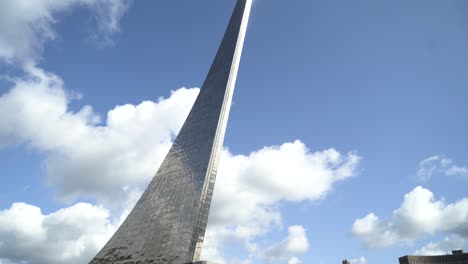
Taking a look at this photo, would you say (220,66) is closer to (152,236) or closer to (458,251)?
(152,236)

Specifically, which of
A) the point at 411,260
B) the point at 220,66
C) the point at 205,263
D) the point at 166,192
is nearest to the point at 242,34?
the point at 220,66

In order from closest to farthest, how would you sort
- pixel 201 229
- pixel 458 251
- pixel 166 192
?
pixel 201 229, pixel 166 192, pixel 458 251

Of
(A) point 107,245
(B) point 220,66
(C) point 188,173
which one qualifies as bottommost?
(A) point 107,245

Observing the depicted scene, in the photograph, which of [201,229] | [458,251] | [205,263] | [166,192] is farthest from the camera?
[458,251]

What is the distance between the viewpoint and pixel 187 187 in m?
19.8

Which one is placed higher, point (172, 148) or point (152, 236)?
point (172, 148)

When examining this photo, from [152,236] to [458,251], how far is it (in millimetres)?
76686

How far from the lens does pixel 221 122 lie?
2080 cm

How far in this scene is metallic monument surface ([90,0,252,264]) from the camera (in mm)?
17609

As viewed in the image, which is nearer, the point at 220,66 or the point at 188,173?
the point at 188,173

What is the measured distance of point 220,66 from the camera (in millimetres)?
25812

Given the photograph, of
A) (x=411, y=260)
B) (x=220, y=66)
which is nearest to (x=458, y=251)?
(x=411, y=260)

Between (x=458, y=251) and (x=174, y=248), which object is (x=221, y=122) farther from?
(x=458, y=251)

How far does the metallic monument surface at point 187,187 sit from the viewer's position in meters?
17.6
